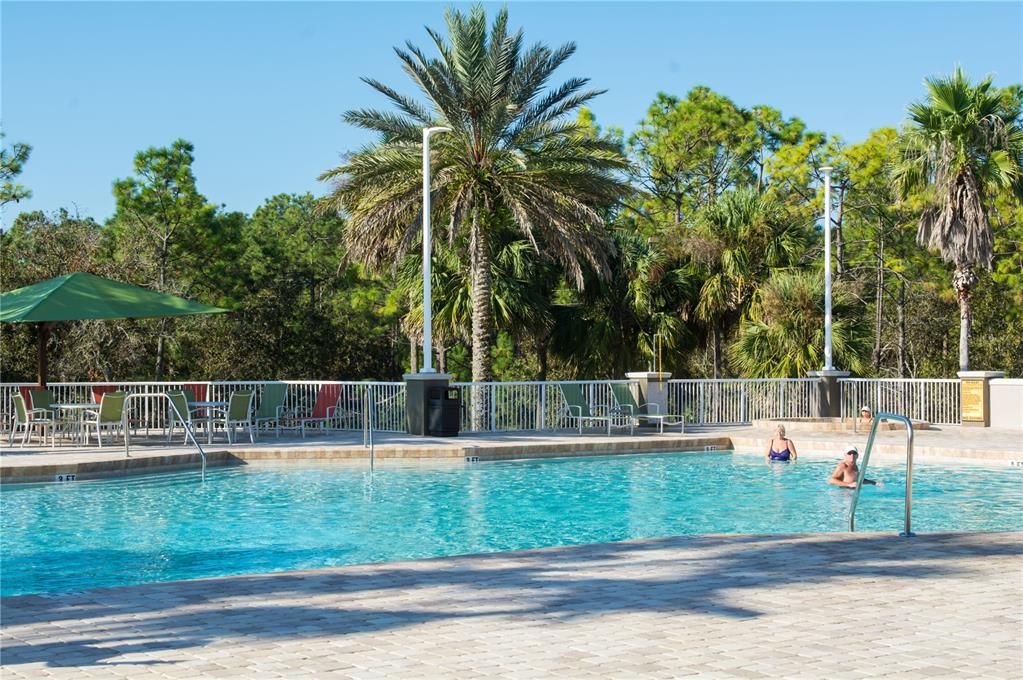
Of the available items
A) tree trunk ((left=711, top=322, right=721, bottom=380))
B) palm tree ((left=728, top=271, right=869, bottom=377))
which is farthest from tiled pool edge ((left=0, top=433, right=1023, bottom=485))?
tree trunk ((left=711, top=322, right=721, bottom=380))

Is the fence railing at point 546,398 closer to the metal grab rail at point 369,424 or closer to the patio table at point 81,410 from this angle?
the metal grab rail at point 369,424

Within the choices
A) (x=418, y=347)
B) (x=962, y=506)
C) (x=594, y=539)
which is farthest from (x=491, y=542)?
(x=418, y=347)

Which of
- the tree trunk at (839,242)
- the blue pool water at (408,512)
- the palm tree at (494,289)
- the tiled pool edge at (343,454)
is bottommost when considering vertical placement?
the blue pool water at (408,512)

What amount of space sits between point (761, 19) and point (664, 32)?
80.8 inches

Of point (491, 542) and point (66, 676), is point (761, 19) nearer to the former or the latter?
point (491, 542)

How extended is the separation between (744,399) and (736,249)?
223 inches

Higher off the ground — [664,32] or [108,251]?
[664,32]

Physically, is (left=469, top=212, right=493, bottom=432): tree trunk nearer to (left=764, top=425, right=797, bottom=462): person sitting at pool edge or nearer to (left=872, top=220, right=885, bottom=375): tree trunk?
(left=764, top=425, right=797, bottom=462): person sitting at pool edge

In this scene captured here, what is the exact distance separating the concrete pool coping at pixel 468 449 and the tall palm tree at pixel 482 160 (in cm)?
468

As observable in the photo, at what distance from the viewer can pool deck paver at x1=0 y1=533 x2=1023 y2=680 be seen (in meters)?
5.83

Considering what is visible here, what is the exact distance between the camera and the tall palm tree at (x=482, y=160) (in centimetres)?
2419

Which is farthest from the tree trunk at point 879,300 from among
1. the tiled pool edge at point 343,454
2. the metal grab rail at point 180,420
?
the metal grab rail at point 180,420

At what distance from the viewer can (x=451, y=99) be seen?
24.3 metres

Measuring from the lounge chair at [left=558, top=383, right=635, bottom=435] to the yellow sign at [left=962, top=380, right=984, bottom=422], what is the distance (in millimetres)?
7214
